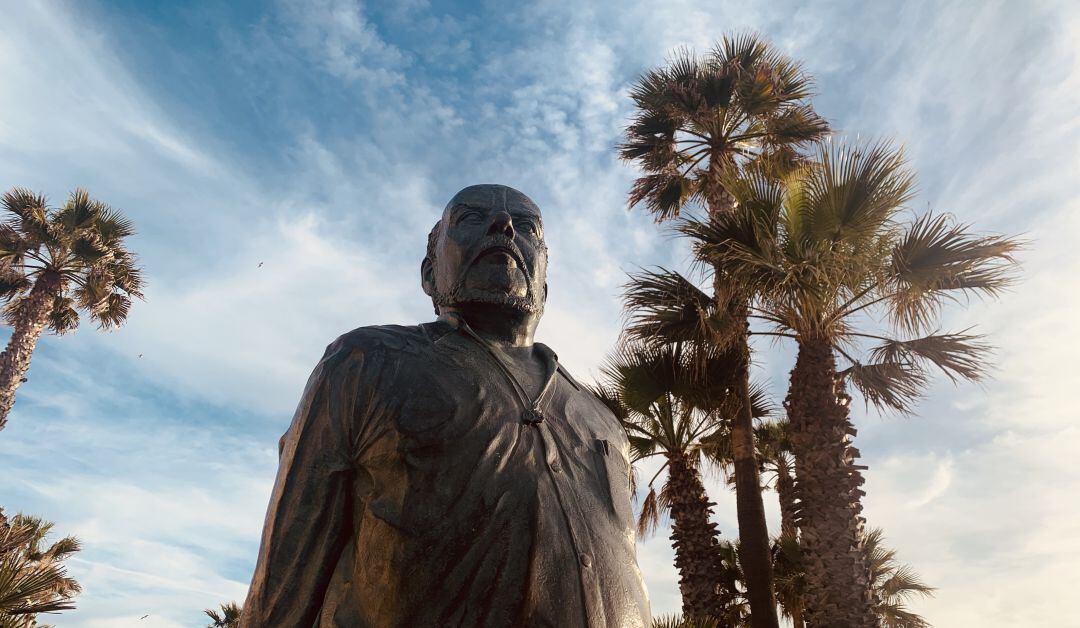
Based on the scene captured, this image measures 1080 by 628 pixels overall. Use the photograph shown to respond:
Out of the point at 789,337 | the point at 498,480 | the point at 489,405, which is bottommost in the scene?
the point at 498,480

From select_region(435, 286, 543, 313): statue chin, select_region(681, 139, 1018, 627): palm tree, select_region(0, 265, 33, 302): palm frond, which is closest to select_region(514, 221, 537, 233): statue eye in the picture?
select_region(435, 286, 543, 313): statue chin

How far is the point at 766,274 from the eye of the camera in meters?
8.05

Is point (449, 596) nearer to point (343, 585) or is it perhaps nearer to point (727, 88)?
point (343, 585)

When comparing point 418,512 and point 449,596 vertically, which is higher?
point 418,512

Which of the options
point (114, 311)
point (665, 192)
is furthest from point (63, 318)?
point (665, 192)

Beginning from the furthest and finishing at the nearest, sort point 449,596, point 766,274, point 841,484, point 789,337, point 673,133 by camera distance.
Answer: point 673,133 < point 789,337 < point 766,274 < point 841,484 < point 449,596

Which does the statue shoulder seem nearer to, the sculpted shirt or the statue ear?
the sculpted shirt

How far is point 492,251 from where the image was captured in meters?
2.29

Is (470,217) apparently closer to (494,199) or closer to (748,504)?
(494,199)

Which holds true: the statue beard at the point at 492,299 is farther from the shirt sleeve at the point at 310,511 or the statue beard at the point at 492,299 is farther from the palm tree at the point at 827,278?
the palm tree at the point at 827,278

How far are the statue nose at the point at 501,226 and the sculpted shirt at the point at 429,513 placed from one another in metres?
0.45

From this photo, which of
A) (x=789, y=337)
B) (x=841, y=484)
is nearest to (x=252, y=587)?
(x=841, y=484)

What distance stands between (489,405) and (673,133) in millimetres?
11815

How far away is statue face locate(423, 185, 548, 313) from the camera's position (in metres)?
2.27
